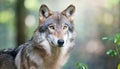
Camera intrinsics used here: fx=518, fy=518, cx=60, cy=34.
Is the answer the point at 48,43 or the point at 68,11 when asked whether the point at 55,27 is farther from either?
the point at 68,11

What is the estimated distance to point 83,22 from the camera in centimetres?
1608

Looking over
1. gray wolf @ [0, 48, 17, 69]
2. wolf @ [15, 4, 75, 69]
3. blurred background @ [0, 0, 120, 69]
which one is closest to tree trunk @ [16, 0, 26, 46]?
blurred background @ [0, 0, 120, 69]

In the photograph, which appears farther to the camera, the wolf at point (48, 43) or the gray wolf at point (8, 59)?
the gray wolf at point (8, 59)

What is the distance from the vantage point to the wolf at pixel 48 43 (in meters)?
7.51

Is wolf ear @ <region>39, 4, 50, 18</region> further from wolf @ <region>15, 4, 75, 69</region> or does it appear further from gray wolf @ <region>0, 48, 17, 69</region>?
gray wolf @ <region>0, 48, 17, 69</region>

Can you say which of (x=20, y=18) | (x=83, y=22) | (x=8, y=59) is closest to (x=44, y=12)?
(x=8, y=59)

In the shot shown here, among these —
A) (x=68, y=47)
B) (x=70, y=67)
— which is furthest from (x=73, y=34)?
(x=70, y=67)

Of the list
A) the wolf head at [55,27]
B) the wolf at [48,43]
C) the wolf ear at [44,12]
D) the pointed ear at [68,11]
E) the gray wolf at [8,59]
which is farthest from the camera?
the gray wolf at [8,59]

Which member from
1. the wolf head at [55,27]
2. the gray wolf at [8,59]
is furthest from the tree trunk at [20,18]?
the wolf head at [55,27]

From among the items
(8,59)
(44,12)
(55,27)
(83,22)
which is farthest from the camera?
(83,22)

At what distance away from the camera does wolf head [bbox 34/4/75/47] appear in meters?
7.35

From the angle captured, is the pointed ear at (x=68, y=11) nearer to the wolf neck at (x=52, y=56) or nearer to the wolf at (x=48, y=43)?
the wolf at (x=48, y=43)

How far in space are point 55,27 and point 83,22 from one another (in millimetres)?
8639

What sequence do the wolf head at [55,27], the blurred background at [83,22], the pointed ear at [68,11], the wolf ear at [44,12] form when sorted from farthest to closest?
1. the blurred background at [83,22]
2. the pointed ear at [68,11]
3. the wolf ear at [44,12]
4. the wolf head at [55,27]
